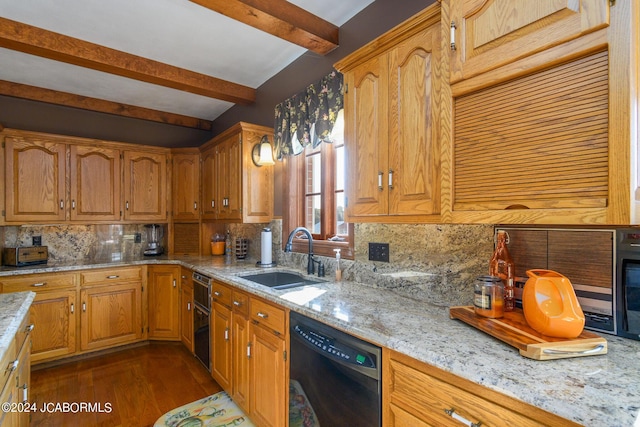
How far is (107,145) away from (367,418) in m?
3.66

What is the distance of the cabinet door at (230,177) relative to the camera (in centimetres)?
296

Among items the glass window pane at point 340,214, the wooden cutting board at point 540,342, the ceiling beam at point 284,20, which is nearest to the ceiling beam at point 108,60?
the ceiling beam at point 284,20

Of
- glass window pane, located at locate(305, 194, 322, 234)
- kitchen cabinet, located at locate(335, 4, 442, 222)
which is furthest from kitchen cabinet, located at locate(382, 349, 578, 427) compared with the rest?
glass window pane, located at locate(305, 194, 322, 234)

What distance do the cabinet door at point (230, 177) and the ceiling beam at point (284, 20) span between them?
43.4 inches

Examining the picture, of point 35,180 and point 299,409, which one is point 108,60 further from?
point 299,409

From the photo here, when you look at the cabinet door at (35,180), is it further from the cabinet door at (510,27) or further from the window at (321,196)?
the cabinet door at (510,27)

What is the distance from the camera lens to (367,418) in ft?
3.93

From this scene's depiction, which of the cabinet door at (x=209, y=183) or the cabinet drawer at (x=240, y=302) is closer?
the cabinet drawer at (x=240, y=302)

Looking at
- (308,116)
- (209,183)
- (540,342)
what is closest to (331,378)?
(540,342)

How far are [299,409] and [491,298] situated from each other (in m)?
1.08

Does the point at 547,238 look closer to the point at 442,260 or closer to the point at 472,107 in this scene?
the point at 442,260

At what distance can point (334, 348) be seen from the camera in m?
1.35

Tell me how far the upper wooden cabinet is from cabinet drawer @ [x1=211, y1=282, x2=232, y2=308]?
68 cm

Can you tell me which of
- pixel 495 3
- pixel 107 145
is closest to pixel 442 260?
→ pixel 495 3
